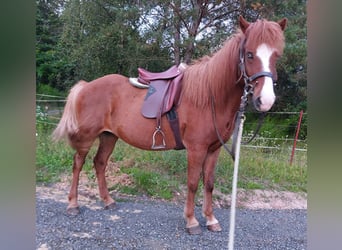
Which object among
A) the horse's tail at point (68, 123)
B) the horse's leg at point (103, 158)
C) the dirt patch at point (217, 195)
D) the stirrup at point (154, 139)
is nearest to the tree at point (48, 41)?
the dirt patch at point (217, 195)

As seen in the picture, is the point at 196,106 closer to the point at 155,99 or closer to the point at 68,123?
the point at 155,99

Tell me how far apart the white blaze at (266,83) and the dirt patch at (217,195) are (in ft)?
7.01

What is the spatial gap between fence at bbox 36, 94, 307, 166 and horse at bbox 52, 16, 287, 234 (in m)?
2.39

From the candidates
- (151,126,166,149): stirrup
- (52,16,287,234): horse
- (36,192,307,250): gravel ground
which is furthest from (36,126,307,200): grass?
(151,126,166,149): stirrup

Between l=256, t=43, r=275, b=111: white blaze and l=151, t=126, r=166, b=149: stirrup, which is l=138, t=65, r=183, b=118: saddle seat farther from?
l=256, t=43, r=275, b=111: white blaze

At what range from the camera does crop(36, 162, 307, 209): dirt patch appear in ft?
12.0

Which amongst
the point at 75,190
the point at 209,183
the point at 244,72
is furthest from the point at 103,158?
the point at 244,72

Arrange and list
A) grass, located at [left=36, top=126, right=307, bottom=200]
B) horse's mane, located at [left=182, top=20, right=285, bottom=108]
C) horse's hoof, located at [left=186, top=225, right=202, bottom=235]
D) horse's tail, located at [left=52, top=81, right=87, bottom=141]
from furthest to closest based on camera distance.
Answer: grass, located at [left=36, top=126, right=307, bottom=200] < horse's tail, located at [left=52, top=81, right=87, bottom=141] < horse's hoof, located at [left=186, top=225, right=202, bottom=235] < horse's mane, located at [left=182, top=20, right=285, bottom=108]

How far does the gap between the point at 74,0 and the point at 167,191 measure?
4.53 metres

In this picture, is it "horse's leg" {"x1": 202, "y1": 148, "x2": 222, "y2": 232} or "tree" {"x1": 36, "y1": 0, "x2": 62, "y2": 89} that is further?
"tree" {"x1": 36, "y1": 0, "x2": 62, "y2": 89}

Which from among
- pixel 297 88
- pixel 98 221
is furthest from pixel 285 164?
pixel 98 221

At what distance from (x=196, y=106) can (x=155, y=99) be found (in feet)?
1.43

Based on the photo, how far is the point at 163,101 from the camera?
106 inches
